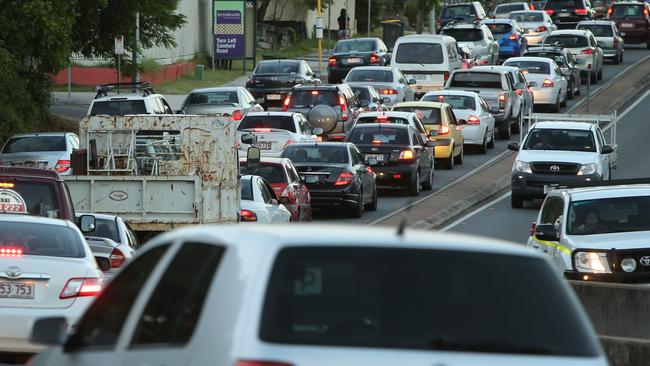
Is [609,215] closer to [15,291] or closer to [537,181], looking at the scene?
[15,291]

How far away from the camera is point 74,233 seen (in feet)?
46.7

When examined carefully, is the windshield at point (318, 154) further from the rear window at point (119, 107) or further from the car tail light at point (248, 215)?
the car tail light at point (248, 215)

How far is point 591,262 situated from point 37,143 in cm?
1788

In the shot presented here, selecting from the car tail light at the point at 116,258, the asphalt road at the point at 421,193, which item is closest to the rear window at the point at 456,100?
the asphalt road at the point at 421,193

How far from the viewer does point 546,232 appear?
61.8ft

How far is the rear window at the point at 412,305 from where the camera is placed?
608cm

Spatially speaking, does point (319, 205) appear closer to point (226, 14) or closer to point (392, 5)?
point (226, 14)

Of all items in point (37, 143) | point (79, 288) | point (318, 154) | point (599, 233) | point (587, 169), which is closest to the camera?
point (79, 288)

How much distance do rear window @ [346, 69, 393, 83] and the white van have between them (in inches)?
90.1

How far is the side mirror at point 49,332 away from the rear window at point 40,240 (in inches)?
227

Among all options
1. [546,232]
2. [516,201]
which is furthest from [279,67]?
[546,232]

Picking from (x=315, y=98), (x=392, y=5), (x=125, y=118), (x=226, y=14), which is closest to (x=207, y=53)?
(x=226, y=14)

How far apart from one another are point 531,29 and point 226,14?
15.6m

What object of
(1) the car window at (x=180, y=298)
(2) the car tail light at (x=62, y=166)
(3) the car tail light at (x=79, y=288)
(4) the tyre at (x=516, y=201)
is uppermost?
(1) the car window at (x=180, y=298)
